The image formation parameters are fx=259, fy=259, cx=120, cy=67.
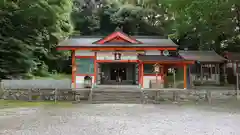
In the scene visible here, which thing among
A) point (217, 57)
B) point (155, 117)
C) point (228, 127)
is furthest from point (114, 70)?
point (228, 127)

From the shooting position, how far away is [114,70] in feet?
80.1

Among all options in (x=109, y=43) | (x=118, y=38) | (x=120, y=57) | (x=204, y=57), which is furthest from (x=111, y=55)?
(x=204, y=57)

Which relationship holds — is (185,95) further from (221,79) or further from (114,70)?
(221,79)

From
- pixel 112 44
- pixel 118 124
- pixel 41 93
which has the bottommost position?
pixel 118 124

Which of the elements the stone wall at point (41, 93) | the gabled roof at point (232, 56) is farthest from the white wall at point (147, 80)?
the gabled roof at point (232, 56)

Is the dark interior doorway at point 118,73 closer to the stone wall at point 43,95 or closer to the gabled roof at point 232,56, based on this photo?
the stone wall at point 43,95

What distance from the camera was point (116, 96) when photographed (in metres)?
17.6

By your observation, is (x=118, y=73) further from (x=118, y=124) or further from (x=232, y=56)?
(x=118, y=124)

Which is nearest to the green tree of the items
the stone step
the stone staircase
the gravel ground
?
the stone staircase

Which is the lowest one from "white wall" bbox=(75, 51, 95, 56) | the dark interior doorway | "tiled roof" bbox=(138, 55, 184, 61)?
the dark interior doorway

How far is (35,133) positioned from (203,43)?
27.8 metres

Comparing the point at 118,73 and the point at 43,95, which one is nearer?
the point at 43,95

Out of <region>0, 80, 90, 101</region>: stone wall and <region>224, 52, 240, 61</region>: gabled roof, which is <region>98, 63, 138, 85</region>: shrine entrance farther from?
<region>224, 52, 240, 61</region>: gabled roof

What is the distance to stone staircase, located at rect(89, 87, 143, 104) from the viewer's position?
17.0 m
